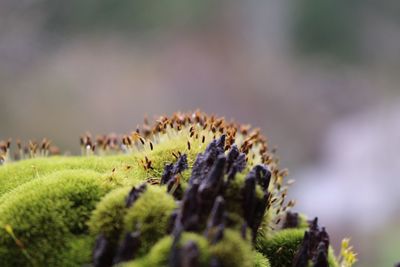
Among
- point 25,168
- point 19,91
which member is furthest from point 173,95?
point 25,168

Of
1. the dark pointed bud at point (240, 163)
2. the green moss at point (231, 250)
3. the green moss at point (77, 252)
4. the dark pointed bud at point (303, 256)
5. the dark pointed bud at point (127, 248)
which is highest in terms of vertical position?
the dark pointed bud at point (240, 163)

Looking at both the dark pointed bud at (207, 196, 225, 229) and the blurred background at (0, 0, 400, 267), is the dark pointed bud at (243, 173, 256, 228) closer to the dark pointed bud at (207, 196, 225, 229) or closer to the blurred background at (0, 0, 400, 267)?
the dark pointed bud at (207, 196, 225, 229)

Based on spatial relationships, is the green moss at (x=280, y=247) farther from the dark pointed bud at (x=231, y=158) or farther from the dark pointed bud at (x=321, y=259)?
the dark pointed bud at (x=231, y=158)

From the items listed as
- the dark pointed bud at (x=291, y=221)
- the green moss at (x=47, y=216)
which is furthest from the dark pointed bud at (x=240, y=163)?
the dark pointed bud at (x=291, y=221)

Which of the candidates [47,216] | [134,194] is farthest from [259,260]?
[47,216]

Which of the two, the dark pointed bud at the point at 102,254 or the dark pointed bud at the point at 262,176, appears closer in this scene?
the dark pointed bud at the point at 102,254

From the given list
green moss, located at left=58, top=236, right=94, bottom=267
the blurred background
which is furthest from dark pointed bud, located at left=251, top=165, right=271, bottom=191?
the blurred background
